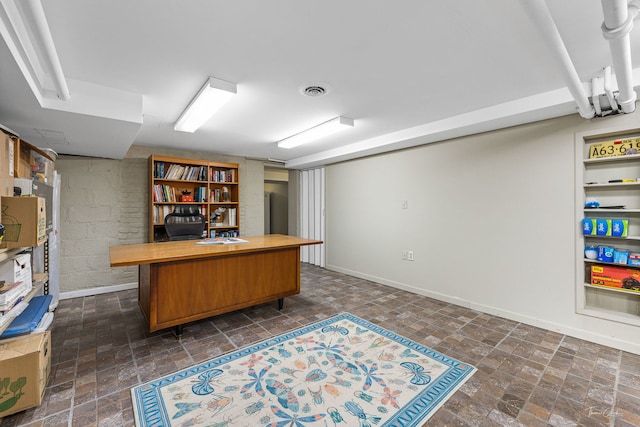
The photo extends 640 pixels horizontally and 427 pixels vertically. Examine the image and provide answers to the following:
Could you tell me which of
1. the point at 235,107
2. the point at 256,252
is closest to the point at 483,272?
the point at 256,252

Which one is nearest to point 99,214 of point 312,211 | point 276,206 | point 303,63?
point 312,211

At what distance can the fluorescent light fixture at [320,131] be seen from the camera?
3.16 metres

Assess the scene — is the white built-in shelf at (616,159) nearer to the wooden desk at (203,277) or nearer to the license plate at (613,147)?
the license plate at (613,147)

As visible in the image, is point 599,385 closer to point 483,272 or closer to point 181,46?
point 483,272

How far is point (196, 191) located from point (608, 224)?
17.0 feet

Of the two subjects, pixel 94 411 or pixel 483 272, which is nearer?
pixel 94 411

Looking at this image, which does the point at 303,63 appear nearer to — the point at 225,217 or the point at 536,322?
the point at 536,322

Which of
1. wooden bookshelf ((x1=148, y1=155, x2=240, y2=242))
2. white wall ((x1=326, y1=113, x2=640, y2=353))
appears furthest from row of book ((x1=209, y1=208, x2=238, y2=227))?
white wall ((x1=326, y1=113, x2=640, y2=353))

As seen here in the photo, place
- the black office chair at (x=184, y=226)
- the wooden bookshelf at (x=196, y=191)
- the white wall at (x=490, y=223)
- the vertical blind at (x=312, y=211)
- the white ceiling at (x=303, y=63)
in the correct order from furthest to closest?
the vertical blind at (x=312, y=211)
the wooden bookshelf at (x=196, y=191)
the black office chair at (x=184, y=226)
the white wall at (x=490, y=223)
the white ceiling at (x=303, y=63)

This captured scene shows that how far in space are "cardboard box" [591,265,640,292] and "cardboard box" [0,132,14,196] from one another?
4755 mm

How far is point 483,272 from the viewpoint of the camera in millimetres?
3307

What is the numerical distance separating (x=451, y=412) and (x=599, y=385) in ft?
3.85

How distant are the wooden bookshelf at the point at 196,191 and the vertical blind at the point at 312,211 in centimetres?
166

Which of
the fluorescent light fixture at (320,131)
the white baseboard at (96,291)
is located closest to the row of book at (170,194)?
the white baseboard at (96,291)
